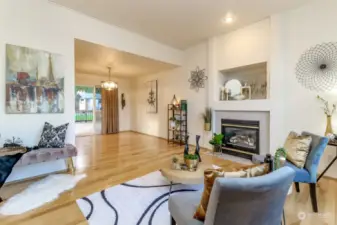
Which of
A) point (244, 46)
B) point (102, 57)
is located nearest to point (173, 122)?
point (102, 57)

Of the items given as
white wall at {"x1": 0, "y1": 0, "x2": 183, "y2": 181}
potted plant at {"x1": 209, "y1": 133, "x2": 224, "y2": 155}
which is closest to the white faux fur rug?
white wall at {"x1": 0, "y1": 0, "x2": 183, "y2": 181}

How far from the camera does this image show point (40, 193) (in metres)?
2.48

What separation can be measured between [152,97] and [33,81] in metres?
4.59

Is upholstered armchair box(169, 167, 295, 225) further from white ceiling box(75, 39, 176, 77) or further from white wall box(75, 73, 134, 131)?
white wall box(75, 73, 134, 131)

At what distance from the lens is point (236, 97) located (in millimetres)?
4652

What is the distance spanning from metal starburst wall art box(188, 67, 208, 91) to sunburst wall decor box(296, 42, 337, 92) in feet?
7.65

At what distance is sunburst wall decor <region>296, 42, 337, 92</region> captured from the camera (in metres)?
3.05

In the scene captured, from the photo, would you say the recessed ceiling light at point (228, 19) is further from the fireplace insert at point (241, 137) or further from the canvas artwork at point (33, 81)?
the canvas artwork at point (33, 81)

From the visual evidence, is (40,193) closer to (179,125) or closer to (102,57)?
(102,57)

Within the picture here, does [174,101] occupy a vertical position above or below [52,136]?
above

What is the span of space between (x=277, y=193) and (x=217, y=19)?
3.75 meters

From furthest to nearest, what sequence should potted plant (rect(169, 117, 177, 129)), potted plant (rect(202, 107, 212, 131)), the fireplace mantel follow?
potted plant (rect(169, 117, 177, 129)) < potted plant (rect(202, 107, 212, 131)) < the fireplace mantel

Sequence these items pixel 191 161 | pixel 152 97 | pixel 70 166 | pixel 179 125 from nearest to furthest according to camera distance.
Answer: pixel 191 161
pixel 70 166
pixel 179 125
pixel 152 97

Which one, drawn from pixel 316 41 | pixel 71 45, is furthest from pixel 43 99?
pixel 316 41
